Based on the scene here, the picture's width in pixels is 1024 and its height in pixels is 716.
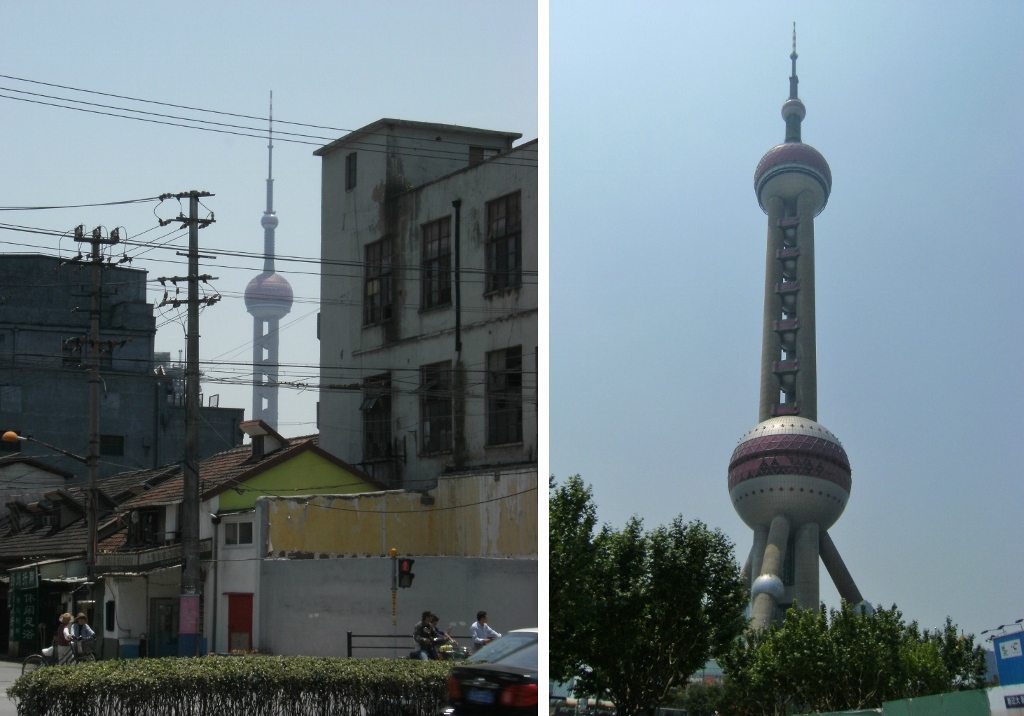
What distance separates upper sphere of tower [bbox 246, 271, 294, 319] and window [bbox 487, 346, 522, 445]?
2.17 metres

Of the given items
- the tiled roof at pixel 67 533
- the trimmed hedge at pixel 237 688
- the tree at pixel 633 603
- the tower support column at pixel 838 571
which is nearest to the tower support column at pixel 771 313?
the tower support column at pixel 838 571

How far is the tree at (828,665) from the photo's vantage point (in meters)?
12.6

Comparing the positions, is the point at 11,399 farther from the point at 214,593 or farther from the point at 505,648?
the point at 505,648

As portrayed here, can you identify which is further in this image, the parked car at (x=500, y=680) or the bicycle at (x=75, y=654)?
the bicycle at (x=75, y=654)

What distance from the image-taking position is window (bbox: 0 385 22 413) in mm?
13195

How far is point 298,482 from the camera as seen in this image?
11.3 metres

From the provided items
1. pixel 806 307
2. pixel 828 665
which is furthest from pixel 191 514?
pixel 806 307

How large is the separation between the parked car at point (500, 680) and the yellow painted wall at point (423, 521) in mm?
4993

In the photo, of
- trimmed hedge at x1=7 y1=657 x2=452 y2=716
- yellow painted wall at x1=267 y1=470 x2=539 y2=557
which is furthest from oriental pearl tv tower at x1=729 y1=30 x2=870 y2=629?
trimmed hedge at x1=7 y1=657 x2=452 y2=716

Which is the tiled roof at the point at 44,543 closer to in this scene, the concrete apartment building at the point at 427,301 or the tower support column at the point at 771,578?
the concrete apartment building at the point at 427,301

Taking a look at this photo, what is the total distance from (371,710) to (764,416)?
28003 mm

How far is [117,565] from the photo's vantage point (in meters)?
11.8

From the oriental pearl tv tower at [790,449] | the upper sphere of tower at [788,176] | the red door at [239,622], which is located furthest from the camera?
the upper sphere of tower at [788,176]

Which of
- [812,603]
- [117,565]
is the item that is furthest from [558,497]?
[812,603]
